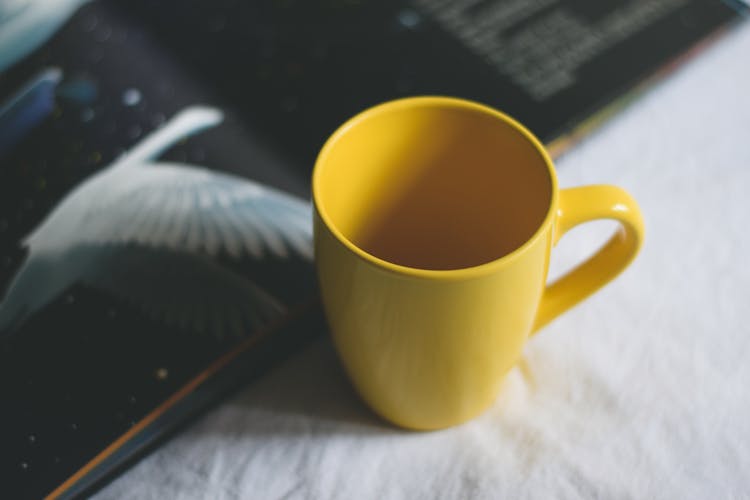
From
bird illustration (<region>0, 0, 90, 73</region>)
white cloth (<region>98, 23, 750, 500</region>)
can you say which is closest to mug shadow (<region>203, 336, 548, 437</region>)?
white cloth (<region>98, 23, 750, 500</region>)

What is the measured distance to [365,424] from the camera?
12.9 inches


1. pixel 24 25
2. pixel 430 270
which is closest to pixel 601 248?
pixel 430 270

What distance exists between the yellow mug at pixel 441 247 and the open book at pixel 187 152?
0.18 feet

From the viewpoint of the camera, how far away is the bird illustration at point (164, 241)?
0.33 metres

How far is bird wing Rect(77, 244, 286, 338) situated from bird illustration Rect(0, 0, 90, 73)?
0.15 metres

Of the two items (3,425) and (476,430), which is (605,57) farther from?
(3,425)

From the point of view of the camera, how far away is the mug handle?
27 cm

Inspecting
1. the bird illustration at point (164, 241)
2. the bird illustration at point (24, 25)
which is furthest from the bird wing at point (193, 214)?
the bird illustration at point (24, 25)

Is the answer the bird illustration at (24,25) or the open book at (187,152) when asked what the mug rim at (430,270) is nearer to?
the open book at (187,152)

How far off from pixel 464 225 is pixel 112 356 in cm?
17

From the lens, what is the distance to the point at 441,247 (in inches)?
13.4

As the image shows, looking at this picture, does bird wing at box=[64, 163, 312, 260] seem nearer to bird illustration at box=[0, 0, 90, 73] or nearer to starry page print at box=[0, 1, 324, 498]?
starry page print at box=[0, 1, 324, 498]

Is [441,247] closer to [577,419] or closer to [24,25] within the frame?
[577,419]

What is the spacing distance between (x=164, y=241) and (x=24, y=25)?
18 cm
